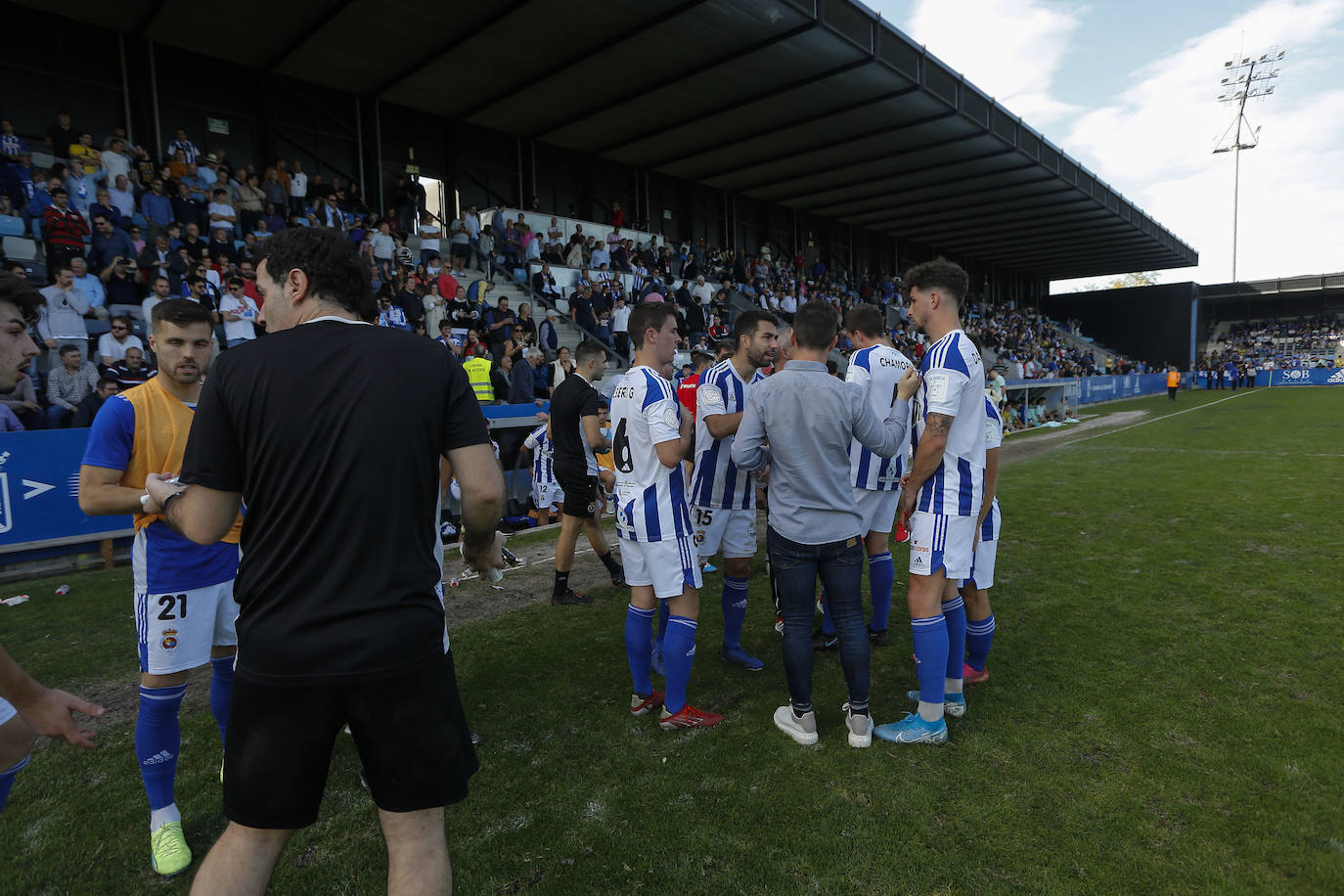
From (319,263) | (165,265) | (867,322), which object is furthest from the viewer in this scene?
(165,265)

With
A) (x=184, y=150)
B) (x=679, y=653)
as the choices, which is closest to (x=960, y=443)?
(x=679, y=653)

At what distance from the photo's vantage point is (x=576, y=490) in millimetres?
5859

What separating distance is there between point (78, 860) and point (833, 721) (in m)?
3.39

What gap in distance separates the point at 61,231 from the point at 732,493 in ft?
34.2

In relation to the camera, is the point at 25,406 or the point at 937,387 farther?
the point at 25,406

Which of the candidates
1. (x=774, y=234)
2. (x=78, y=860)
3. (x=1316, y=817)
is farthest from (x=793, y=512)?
(x=774, y=234)

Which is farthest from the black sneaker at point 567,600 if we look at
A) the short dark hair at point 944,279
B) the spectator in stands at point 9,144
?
the spectator in stands at point 9,144

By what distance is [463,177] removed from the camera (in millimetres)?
20172

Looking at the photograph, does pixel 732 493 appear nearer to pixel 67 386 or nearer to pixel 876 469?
pixel 876 469

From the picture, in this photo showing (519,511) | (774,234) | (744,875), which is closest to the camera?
(744,875)

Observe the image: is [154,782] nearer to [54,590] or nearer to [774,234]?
[54,590]

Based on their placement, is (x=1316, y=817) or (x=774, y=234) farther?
(x=774, y=234)

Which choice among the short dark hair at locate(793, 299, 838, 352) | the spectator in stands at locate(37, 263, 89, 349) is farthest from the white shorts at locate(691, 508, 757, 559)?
the spectator in stands at locate(37, 263, 89, 349)

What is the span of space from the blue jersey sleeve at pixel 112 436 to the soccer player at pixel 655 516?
2.17 meters
